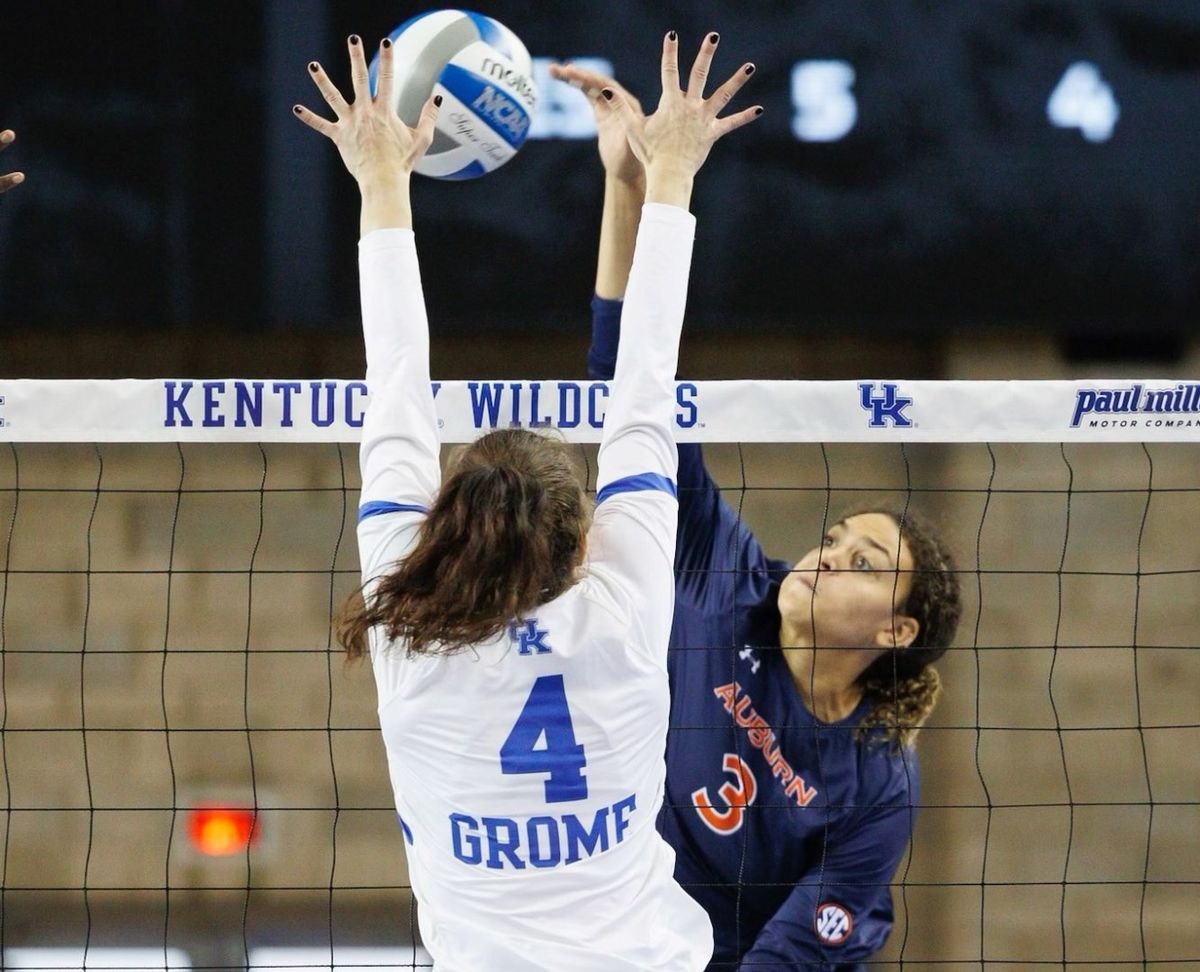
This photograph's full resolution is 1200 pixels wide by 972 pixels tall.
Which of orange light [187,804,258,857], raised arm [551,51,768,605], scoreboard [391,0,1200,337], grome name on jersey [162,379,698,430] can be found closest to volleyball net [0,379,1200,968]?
orange light [187,804,258,857]

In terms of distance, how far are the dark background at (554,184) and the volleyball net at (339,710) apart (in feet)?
1.88

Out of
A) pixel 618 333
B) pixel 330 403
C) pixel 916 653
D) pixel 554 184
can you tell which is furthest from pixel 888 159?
pixel 330 403

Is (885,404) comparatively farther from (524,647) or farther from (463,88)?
(524,647)

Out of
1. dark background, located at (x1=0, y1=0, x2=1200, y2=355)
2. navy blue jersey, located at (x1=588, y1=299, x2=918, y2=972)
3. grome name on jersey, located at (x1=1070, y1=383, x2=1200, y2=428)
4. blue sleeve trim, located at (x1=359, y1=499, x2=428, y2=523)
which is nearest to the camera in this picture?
blue sleeve trim, located at (x1=359, y1=499, x2=428, y2=523)

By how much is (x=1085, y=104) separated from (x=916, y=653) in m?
2.35

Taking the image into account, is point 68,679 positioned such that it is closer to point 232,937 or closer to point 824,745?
point 232,937

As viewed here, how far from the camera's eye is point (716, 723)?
3193 mm

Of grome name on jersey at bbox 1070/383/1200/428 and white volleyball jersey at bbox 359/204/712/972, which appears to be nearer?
white volleyball jersey at bbox 359/204/712/972

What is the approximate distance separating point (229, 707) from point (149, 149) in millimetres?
1860

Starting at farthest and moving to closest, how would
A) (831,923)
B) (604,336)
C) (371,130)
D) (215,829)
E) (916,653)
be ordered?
(215,829) < (916,653) < (831,923) < (604,336) < (371,130)

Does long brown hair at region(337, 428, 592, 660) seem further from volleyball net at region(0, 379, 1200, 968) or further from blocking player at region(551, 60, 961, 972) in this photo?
volleyball net at region(0, 379, 1200, 968)

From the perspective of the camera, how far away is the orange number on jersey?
3145 mm

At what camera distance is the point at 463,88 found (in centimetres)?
326

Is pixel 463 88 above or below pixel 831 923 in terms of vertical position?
above
